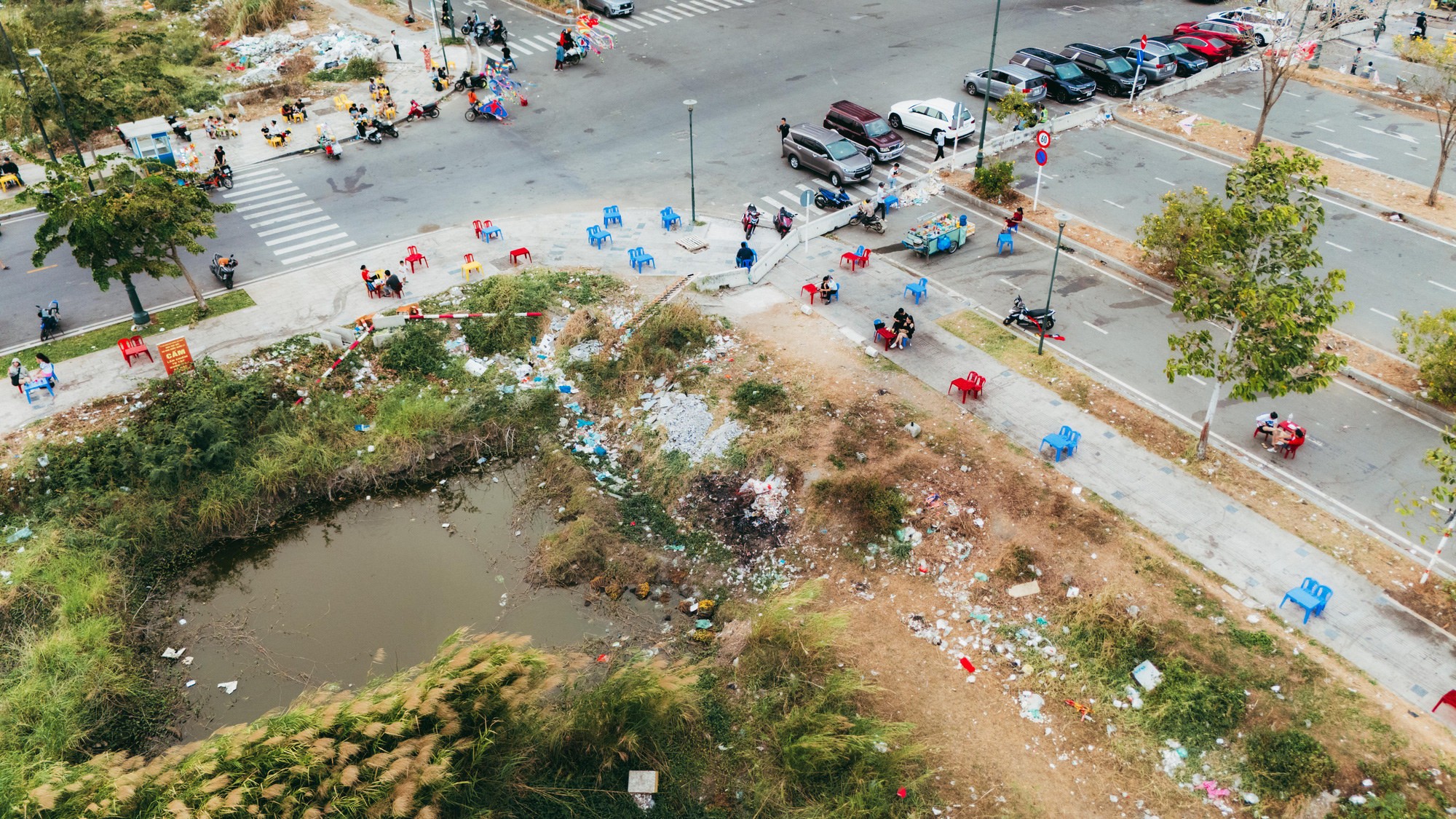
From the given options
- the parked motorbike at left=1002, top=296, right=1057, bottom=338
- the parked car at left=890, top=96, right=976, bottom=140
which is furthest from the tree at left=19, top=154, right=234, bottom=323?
the parked car at left=890, top=96, right=976, bottom=140

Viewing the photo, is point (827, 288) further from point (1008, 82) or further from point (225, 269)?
point (225, 269)

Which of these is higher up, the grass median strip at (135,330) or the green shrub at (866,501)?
the grass median strip at (135,330)

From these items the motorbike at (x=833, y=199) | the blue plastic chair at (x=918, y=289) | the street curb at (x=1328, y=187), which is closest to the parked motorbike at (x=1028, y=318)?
the blue plastic chair at (x=918, y=289)

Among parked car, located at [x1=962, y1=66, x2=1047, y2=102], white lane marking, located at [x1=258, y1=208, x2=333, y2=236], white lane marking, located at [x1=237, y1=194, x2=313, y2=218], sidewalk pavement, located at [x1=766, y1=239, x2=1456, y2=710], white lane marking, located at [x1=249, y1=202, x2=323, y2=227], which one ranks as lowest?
sidewalk pavement, located at [x1=766, y1=239, x2=1456, y2=710]

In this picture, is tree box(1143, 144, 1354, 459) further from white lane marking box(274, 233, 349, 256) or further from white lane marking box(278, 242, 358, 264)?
white lane marking box(274, 233, 349, 256)

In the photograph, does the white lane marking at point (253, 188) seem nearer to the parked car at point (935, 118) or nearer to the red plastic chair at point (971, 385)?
the parked car at point (935, 118)

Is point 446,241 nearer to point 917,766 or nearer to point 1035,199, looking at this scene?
point 1035,199
